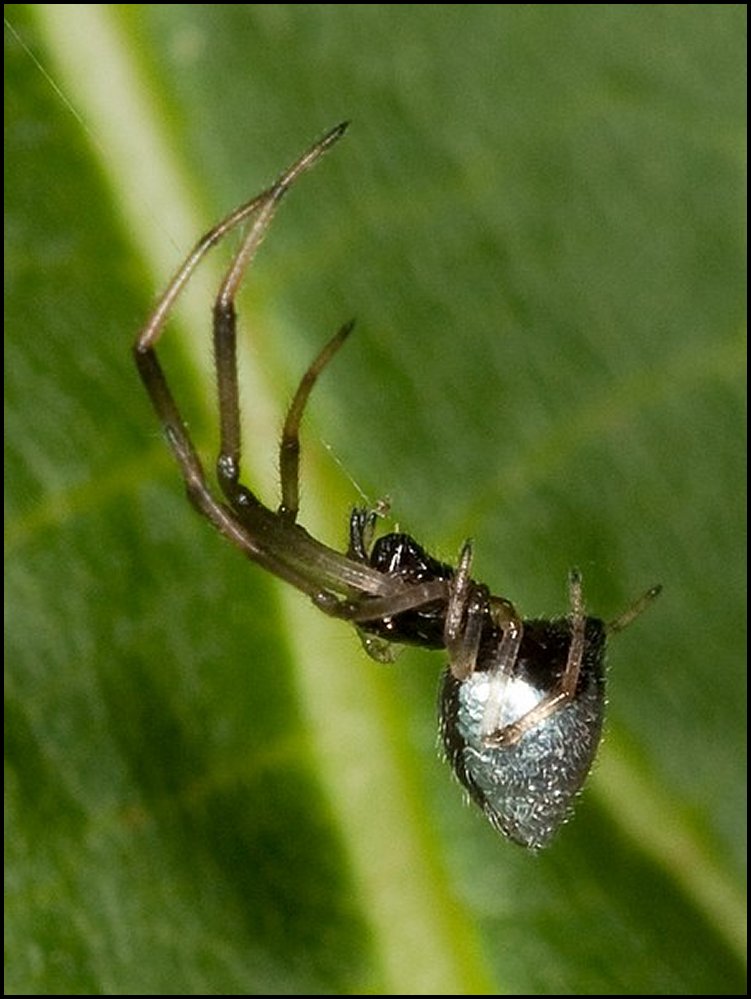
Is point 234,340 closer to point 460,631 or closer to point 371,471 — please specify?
point 460,631

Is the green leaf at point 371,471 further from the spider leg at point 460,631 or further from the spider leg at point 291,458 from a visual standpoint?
the spider leg at point 460,631

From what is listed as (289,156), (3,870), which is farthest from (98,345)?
(3,870)

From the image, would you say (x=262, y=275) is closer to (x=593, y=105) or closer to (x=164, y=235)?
(x=164, y=235)

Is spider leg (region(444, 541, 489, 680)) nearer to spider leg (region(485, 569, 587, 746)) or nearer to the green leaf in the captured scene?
spider leg (region(485, 569, 587, 746))

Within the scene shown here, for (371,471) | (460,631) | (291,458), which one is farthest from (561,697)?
(371,471)

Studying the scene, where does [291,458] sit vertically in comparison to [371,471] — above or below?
below
